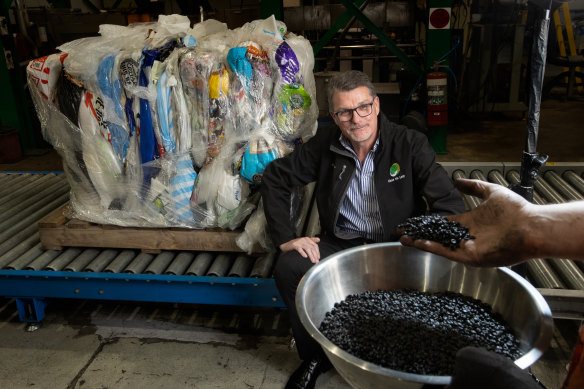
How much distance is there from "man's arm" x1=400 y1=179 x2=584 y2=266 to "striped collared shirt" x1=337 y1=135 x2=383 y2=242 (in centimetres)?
87

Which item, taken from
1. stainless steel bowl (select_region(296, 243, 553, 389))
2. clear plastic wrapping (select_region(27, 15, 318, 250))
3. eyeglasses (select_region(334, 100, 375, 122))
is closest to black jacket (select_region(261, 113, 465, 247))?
eyeglasses (select_region(334, 100, 375, 122))

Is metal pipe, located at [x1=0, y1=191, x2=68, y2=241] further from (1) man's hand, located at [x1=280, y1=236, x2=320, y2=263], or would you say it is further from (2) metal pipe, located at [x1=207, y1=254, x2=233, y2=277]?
(1) man's hand, located at [x1=280, y1=236, x2=320, y2=263]

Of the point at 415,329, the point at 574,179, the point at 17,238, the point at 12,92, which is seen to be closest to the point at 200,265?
the point at 17,238

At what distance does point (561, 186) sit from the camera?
3.55 m

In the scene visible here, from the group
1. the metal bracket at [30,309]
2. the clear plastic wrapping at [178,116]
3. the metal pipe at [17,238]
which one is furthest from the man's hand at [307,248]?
the metal pipe at [17,238]

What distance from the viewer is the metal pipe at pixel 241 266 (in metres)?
2.89

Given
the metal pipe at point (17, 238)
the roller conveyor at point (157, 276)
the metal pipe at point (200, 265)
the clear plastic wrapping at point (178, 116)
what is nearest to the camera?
the roller conveyor at point (157, 276)

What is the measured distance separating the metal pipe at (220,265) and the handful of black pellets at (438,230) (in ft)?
4.52

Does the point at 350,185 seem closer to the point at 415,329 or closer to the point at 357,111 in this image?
the point at 357,111

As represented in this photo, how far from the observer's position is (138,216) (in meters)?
3.06

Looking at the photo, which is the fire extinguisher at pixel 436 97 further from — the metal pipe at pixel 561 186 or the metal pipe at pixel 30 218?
the metal pipe at pixel 30 218

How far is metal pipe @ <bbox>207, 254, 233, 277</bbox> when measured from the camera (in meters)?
2.90

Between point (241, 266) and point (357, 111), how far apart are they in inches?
46.7

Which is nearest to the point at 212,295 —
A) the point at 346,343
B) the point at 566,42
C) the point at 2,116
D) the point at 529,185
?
the point at 346,343
